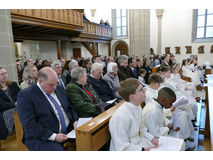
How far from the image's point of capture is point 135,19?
10977 mm

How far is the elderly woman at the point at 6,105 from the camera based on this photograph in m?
2.94

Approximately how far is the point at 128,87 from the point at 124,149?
24.6 inches

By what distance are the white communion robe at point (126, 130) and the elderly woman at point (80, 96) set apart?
881mm

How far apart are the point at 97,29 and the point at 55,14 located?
5056mm

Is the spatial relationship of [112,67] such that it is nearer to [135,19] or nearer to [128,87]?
[128,87]

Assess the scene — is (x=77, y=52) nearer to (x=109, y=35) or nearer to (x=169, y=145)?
(x=109, y=35)

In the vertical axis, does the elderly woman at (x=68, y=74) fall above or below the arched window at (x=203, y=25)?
below

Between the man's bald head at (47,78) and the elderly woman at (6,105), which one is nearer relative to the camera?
the man's bald head at (47,78)

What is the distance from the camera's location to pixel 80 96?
2684 mm

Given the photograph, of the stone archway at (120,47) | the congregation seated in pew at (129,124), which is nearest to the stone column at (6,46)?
the congregation seated in pew at (129,124)

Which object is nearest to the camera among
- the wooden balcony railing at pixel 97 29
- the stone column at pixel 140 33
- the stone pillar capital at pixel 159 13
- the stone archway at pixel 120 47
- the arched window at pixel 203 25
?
the stone column at pixel 140 33

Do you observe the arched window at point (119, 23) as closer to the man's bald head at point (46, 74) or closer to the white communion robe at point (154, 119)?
the white communion robe at point (154, 119)

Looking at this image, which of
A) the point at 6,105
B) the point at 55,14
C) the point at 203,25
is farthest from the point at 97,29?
the point at 6,105
